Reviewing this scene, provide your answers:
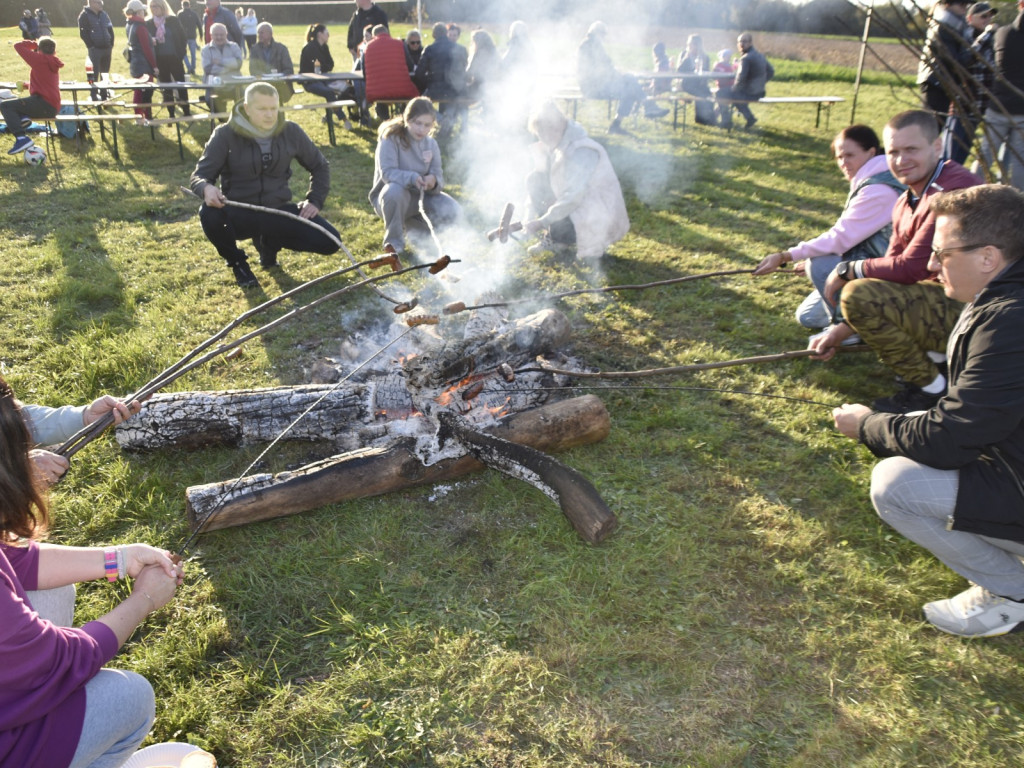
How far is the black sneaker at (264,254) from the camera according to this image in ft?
19.7

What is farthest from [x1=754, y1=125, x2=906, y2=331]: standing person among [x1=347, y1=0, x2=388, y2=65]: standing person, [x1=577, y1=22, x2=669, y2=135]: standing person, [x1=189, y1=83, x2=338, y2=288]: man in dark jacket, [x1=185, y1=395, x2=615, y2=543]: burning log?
[x1=347, y1=0, x2=388, y2=65]: standing person

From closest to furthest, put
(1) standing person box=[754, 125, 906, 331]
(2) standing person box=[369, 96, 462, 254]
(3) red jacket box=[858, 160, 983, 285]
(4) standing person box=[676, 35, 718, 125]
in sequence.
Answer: (3) red jacket box=[858, 160, 983, 285], (1) standing person box=[754, 125, 906, 331], (2) standing person box=[369, 96, 462, 254], (4) standing person box=[676, 35, 718, 125]

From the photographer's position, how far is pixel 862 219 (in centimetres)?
437

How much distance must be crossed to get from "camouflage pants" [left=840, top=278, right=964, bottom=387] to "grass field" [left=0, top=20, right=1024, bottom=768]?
1.57 feet

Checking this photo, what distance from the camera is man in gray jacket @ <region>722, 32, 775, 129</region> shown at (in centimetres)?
1229

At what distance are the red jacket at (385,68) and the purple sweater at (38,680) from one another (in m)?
11.2

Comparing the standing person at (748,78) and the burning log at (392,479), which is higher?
the standing person at (748,78)

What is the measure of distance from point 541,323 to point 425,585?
2.03 metres

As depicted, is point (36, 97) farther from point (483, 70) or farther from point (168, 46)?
point (483, 70)

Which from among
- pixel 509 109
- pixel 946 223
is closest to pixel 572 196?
pixel 946 223

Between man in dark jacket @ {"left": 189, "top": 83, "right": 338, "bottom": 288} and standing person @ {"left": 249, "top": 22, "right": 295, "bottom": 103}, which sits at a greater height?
standing person @ {"left": 249, "top": 22, "right": 295, "bottom": 103}

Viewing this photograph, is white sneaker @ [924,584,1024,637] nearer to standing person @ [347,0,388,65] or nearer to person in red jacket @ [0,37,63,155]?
person in red jacket @ [0,37,63,155]

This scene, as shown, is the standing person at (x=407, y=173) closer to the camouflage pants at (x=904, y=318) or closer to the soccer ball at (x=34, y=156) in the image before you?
the camouflage pants at (x=904, y=318)

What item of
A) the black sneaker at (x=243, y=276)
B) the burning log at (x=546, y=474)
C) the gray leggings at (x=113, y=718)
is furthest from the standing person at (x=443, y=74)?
the gray leggings at (x=113, y=718)
